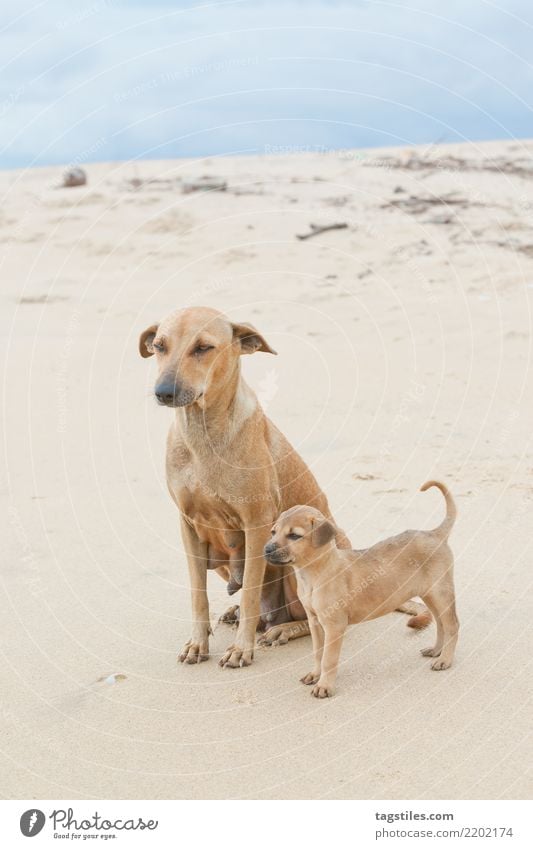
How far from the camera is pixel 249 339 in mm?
5625

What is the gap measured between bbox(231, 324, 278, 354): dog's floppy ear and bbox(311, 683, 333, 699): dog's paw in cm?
177

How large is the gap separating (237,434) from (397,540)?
1.01 metres

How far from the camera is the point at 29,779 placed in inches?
182

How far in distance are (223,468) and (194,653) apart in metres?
1.13

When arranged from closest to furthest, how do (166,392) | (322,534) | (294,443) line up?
(166,392) → (322,534) → (294,443)

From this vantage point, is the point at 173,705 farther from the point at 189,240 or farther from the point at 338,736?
the point at 189,240

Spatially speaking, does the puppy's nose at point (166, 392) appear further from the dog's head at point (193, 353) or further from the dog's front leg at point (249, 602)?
the dog's front leg at point (249, 602)

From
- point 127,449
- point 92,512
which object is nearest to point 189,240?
point 127,449

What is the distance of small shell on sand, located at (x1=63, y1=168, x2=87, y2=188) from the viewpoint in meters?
21.9

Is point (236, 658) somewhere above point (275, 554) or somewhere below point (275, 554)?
below

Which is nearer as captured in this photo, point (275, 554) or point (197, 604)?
point (275, 554)

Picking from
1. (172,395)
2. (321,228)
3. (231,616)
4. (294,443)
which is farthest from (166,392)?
(321,228)

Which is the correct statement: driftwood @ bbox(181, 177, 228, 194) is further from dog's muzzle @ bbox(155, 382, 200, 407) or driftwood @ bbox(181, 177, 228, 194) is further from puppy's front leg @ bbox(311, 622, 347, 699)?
puppy's front leg @ bbox(311, 622, 347, 699)

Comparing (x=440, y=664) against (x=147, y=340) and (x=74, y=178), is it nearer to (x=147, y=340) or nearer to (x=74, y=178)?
(x=147, y=340)
